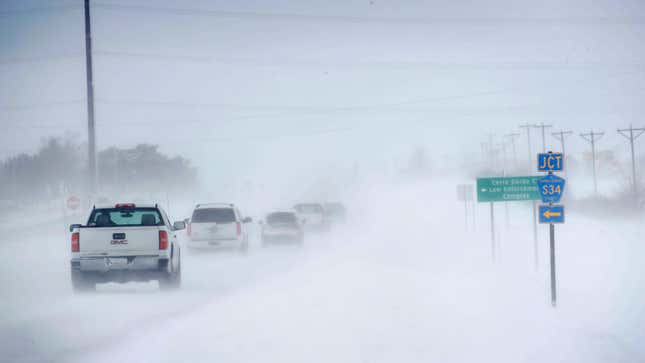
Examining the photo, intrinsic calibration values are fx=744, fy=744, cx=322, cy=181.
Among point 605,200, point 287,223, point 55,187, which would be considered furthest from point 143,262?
point 55,187

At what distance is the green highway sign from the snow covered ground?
237 cm

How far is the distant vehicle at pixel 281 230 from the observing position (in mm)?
34281

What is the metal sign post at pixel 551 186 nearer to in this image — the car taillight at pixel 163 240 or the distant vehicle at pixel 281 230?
the car taillight at pixel 163 240

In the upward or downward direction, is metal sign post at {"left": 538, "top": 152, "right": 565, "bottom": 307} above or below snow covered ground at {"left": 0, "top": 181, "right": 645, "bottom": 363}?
Result: above

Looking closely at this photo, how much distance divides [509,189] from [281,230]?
14656mm

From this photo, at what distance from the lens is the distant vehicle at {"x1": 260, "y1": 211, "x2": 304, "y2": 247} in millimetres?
34281

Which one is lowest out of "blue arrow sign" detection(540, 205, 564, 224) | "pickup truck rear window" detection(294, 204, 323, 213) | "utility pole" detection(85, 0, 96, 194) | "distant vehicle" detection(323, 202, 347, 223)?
"distant vehicle" detection(323, 202, 347, 223)

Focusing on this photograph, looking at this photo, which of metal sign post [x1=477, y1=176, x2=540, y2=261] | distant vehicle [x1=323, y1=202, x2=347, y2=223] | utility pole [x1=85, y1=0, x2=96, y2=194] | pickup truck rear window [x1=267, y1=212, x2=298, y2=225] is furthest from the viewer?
distant vehicle [x1=323, y1=202, x2=347, y2=223]

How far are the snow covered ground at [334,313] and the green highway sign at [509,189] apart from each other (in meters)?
2.37

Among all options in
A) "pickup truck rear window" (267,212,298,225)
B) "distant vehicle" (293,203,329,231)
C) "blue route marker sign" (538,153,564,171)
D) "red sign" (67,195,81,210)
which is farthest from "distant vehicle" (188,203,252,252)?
"distant vehicle" (293,203,329,231)

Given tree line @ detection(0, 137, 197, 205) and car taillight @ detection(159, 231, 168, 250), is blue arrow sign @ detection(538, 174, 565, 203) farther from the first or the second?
tree line @ detection(0, 137, 197, 205)

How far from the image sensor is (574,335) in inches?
441

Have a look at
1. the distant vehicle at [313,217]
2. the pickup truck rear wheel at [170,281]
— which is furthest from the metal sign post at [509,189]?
the distant vehicle at [313,217]

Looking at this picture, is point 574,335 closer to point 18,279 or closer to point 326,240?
point 18,279
